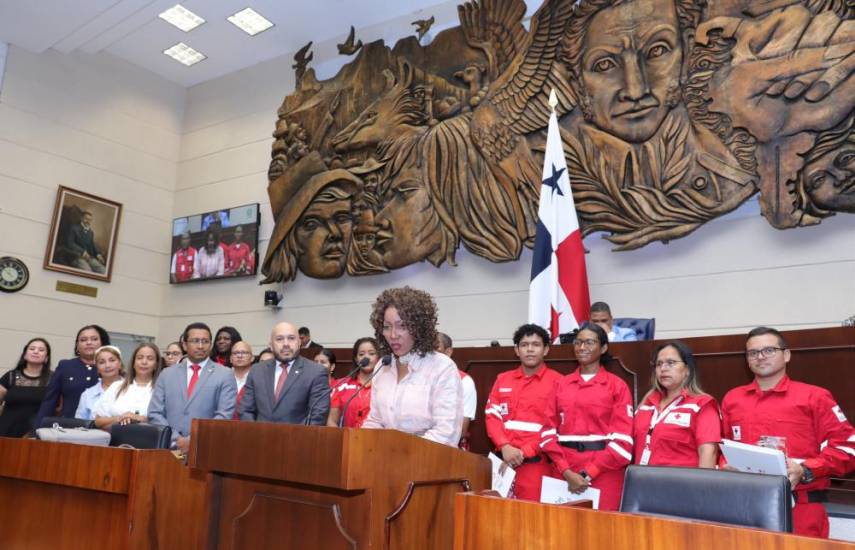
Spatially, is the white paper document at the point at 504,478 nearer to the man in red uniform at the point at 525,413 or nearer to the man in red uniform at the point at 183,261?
the man in red uniform at the point at 525,413

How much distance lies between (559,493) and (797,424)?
1.04 metres

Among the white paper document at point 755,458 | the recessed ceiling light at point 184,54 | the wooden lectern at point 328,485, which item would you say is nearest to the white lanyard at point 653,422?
the white paper document at point 755,458

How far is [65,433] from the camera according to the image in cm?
265

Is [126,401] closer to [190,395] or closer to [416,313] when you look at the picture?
[190,395]

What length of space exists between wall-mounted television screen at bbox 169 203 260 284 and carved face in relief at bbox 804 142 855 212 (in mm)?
5196

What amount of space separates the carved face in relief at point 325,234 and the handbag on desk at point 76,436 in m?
3.55

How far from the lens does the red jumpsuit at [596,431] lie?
297 cm

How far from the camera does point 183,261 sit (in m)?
7.75

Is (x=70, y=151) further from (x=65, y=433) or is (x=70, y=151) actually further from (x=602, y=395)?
(x=602, y=395)

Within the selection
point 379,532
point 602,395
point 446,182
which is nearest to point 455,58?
point 446,182

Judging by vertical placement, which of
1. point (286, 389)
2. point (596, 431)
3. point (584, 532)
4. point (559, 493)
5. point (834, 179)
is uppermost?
point (834, 179)

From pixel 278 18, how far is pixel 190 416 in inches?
200

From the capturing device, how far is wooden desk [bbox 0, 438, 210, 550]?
226 centimetres

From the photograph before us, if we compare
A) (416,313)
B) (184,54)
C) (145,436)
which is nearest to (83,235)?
(184,54)
